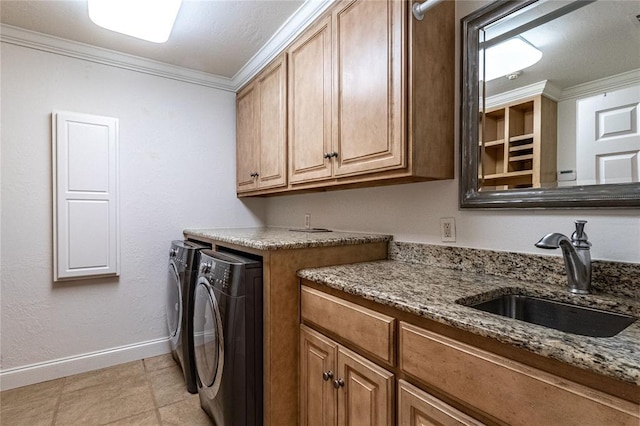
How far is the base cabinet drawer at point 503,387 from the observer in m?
0.59

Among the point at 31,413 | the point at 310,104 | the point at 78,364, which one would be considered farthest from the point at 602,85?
the point at 78,364

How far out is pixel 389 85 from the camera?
134 centimetres

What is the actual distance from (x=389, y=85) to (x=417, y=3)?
33 cm

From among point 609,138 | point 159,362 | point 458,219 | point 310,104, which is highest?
point 310,104

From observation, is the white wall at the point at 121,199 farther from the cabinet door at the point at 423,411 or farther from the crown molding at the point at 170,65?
the cabinet door at the point at 423,411

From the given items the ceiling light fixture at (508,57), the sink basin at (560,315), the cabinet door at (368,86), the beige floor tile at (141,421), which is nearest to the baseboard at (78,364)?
the beige floor tile at (141,421)

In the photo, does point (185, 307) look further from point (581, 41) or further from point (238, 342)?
point (581, 41)

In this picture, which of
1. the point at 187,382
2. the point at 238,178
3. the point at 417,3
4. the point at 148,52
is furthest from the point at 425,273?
the point at 148,52

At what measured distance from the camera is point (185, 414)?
179 centimetres

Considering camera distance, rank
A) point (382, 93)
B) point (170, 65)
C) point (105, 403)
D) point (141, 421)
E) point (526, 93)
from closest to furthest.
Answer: point (526, 93) < point (382, 93) < point (141, 421) < point (105, 403) < point (170, 65)

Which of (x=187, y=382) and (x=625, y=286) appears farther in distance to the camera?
(x=187, y=382)

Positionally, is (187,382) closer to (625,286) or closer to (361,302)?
(361,302)

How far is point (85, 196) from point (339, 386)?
2158mm

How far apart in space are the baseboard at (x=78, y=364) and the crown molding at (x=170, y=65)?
7.01ft
